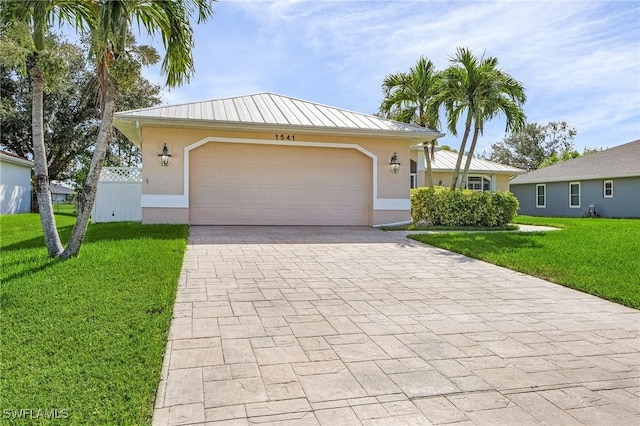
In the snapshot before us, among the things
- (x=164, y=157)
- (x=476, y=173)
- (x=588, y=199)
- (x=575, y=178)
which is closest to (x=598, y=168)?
(x=575, y=178)

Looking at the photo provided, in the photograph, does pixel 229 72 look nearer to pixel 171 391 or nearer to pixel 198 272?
pixel 198 272

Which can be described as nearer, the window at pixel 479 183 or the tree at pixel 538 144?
the window at pixel 479 183

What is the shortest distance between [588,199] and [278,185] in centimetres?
1719

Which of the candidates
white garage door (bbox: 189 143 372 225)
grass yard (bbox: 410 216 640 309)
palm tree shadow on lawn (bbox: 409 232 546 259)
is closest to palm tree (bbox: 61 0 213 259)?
white garage door (bbox: 189 143 372 225)

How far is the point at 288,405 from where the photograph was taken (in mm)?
2426

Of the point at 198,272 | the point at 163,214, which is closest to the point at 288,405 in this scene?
the point at 198,272

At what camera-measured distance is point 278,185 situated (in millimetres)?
11898

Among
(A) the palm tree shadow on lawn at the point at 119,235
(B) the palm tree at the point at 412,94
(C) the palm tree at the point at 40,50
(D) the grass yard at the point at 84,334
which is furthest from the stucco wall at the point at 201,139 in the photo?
(D) the grass yard at the point at 84,334

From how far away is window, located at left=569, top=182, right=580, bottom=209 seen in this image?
21.4 m

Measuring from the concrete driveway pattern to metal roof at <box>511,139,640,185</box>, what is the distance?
683 inches

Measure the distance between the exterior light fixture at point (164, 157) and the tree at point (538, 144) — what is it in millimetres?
40280

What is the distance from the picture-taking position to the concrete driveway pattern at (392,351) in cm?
241

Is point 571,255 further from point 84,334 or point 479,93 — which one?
point 84,334

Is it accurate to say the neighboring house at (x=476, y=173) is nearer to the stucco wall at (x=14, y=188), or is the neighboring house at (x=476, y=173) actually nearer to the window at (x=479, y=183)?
the window at (x=479, y=183)
